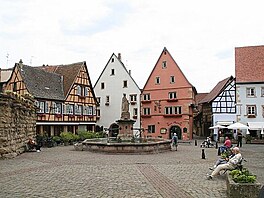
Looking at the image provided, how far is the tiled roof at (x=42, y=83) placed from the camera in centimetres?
3859

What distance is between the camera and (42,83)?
40844mm

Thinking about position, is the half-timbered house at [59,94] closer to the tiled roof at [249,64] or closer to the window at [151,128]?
the window at [151,128]

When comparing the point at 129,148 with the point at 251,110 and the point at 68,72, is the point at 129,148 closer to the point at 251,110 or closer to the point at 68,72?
the point at 251,110

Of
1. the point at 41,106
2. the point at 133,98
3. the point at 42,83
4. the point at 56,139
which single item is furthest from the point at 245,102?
the point at 42,83

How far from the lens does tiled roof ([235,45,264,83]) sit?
43.4 meters

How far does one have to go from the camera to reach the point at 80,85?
1784 inches

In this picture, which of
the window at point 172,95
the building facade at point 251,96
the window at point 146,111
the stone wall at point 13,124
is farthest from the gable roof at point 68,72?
the building facade at point 251,96

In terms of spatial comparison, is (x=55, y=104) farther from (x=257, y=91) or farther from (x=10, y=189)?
(x=10, y=189)

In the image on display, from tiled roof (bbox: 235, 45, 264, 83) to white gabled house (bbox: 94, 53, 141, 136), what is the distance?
1488 cm

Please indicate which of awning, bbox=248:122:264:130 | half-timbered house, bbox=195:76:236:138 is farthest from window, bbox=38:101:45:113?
awning, bbox=248:122:264:130

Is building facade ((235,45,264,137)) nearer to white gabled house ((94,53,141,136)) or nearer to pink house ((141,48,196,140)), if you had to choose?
pink house ((141,48,196,140))

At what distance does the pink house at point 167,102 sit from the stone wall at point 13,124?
90.6ft

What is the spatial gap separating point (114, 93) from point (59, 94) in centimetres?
1279

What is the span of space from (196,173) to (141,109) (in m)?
39.4
